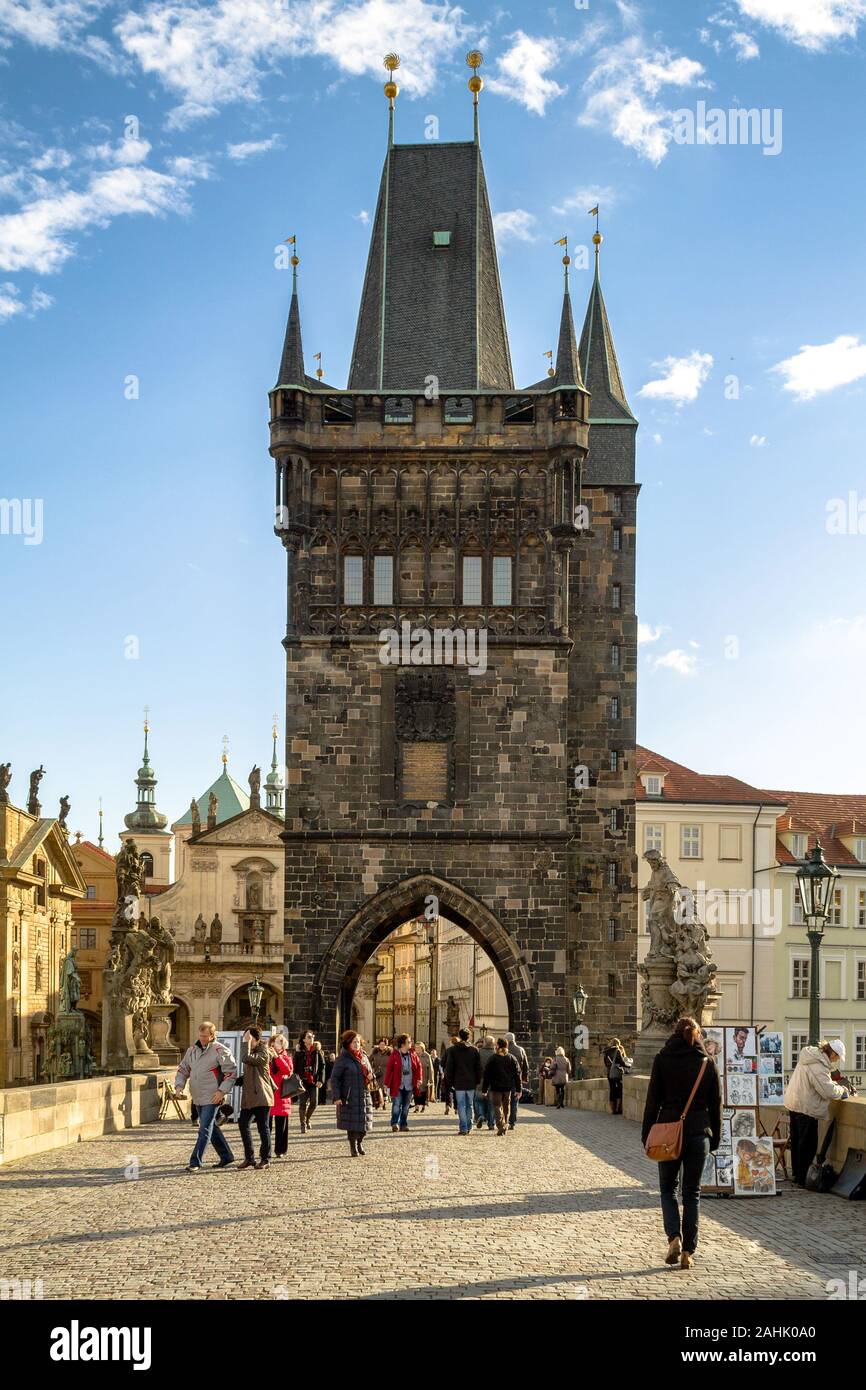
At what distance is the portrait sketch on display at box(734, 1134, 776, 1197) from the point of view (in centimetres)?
1348

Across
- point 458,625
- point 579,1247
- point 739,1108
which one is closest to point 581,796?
point 458,625

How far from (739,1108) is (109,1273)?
19.7ft

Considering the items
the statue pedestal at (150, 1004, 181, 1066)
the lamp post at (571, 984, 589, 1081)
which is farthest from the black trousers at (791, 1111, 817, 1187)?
the lamp post at (571, 984, 589, 1081)

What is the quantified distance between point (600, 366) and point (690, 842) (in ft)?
53.5

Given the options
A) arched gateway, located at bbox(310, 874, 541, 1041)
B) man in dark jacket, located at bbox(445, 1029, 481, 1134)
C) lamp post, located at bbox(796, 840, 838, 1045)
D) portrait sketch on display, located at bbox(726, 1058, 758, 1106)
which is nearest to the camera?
portrait sketch on display, located at bbox(726, 1058, 758, 1106)

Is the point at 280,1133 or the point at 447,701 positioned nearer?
the point at 280,1133

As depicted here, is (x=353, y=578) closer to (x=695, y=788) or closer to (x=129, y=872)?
(x=129, y=872)

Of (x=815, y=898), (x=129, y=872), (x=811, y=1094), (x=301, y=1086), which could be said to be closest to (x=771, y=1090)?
(x=811, y=1094)

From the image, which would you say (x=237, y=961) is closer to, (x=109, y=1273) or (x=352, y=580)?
(x=352, y=580)

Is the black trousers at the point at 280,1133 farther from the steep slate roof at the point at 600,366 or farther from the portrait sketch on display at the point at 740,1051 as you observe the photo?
the steep slate roof at the point at 600,366

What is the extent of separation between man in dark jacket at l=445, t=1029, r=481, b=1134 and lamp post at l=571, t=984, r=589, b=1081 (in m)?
→ 15.0

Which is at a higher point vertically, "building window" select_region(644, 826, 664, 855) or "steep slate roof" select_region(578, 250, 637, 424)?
"steep slate roof" select_region(578, 250, 637, 424)

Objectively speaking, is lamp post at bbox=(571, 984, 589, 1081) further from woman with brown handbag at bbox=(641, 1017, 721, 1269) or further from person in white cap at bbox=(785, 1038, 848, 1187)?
woman with brown handbag at bbox=(641, 1017, 721, 1269)

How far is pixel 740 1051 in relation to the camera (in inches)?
547
